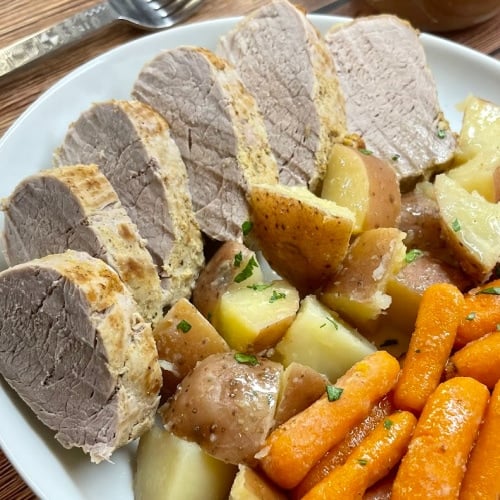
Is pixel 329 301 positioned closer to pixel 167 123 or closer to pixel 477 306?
pixel 477 306

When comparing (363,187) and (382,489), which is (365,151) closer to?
(363,187)

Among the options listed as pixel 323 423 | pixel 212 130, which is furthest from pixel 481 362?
pixel 212 130

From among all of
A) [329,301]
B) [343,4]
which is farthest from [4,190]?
[343,4]

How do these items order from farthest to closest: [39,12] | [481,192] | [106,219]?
[39,12], [481,192], [106,219]

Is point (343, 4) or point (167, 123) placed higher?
point (167, 123)

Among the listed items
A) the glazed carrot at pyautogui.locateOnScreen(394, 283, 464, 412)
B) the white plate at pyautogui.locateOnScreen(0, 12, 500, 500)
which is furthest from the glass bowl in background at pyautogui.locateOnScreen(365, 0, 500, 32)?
the glazed carrot at pyautogui.locateOnScreen(394, 283, 464, 412)

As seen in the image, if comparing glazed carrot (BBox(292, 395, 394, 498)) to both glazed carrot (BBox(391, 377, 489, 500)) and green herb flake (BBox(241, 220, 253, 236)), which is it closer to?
glazed carrot (BBox(391, 377, 489, 500))
